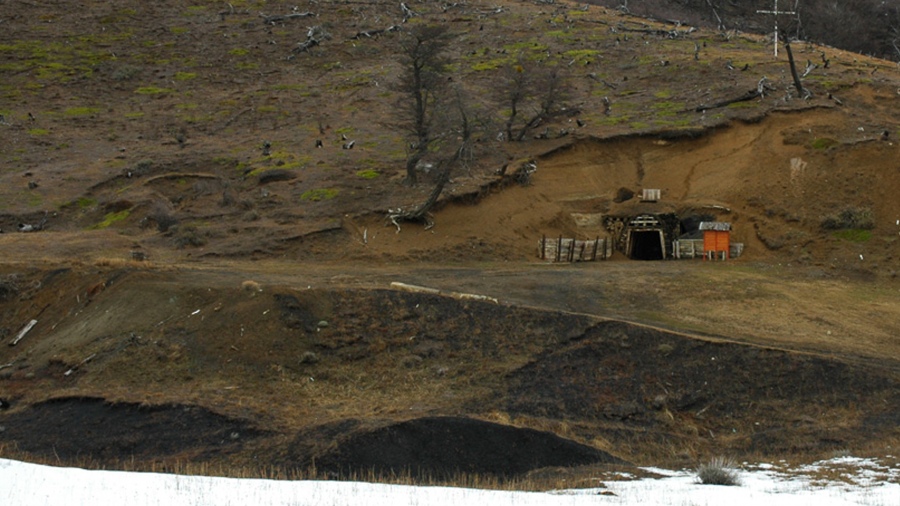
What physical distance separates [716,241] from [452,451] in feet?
58.3

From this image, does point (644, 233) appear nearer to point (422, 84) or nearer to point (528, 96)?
point (422, 84)

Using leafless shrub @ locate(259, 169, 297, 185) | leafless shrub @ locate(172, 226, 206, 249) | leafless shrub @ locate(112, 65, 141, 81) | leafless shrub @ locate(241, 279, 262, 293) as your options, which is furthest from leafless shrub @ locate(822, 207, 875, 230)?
leafless shrub @ locate(112, 65, 141, 81)

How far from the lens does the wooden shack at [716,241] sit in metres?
30.2

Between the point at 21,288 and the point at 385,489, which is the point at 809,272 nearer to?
the point at 385,489

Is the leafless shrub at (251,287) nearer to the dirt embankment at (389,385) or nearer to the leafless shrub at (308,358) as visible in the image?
the dirt embankment at (389,385)

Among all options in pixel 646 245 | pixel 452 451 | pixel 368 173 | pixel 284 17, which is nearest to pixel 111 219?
pixel 368 173

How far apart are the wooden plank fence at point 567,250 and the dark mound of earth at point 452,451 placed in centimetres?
1536

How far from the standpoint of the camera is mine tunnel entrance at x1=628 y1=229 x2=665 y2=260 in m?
32.8

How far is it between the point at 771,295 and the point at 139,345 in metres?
15.8

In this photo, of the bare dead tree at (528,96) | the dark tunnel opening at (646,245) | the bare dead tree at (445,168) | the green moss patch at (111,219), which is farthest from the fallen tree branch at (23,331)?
the bare dead tree at (528,96)

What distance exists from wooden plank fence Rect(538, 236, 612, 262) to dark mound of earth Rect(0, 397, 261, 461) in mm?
15808

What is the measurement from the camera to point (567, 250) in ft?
101

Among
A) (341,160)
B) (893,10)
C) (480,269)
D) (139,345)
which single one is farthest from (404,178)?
(893,10)

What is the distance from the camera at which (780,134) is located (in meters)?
35.1
